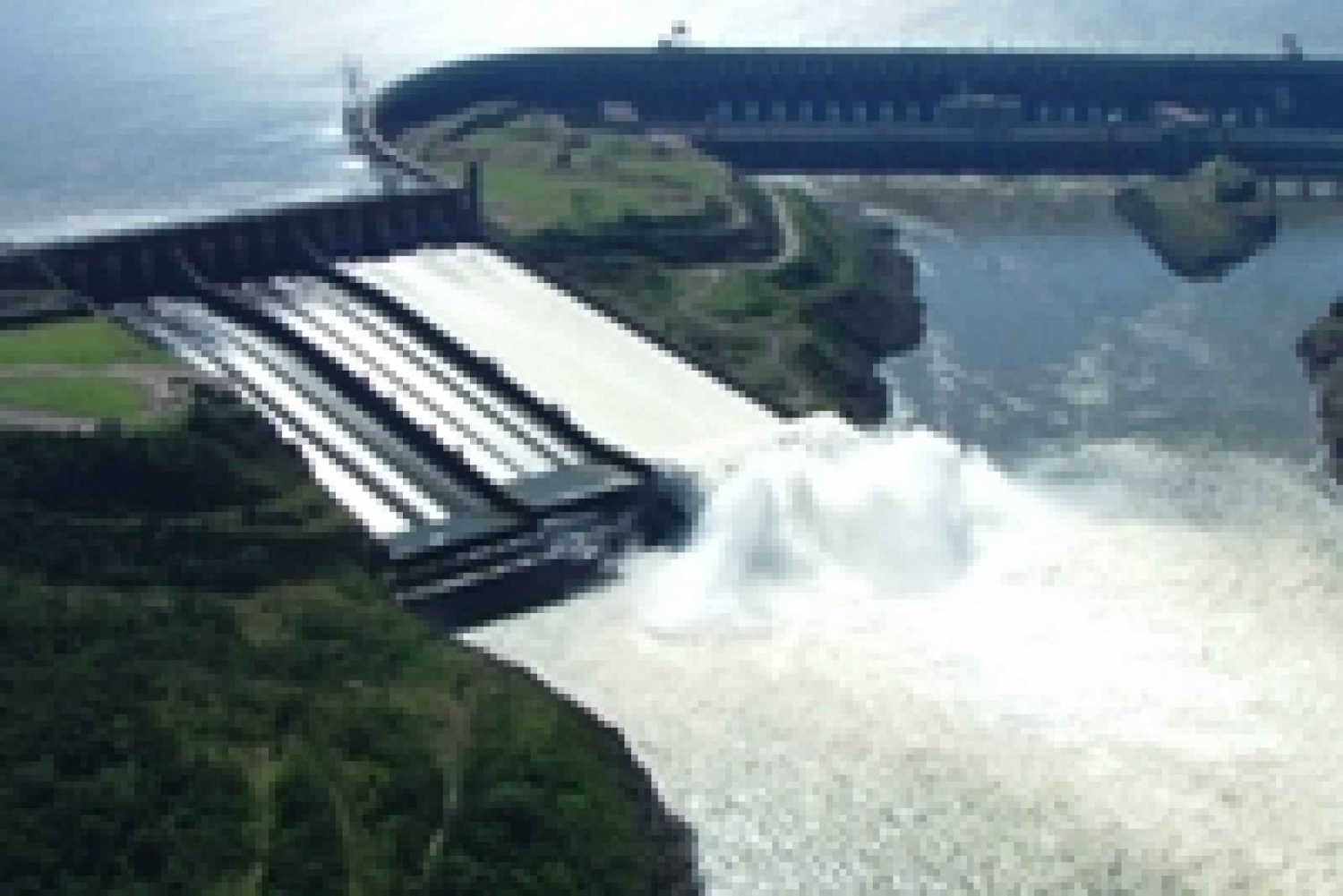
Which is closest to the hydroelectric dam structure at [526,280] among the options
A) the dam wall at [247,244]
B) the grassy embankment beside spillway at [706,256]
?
the dam wall at [247,244]

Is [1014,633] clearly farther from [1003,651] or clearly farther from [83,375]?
[83,375]

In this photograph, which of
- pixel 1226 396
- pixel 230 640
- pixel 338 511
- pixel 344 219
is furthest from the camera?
pixel 344 219

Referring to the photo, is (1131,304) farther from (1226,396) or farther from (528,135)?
(528,135)

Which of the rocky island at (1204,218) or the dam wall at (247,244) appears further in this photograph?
the rocky island at (1204,218)

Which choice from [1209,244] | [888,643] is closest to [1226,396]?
[1209,244]

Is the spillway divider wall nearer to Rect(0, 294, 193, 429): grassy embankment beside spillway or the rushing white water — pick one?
the rushing white water

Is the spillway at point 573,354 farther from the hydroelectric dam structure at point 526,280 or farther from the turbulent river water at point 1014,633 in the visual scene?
the turbulent river water at point 1014,633

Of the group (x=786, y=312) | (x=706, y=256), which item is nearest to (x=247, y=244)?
(x=706, y=256)
